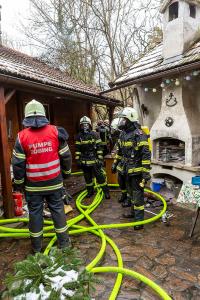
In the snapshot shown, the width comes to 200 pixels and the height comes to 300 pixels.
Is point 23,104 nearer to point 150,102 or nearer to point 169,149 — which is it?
point 150,102

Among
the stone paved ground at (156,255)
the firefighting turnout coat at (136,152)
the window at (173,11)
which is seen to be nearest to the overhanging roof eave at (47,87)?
the firefighting turnout coat at (136,152)

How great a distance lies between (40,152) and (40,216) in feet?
3.16

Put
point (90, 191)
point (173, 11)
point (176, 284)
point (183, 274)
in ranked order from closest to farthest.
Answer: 1. point (176, 284)
2. point (183, 274)
3. point (90, 191)
4. point (173, 11)

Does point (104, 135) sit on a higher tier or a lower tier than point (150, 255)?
higher

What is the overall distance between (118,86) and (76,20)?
9390 millimetres

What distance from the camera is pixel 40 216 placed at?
3.64m

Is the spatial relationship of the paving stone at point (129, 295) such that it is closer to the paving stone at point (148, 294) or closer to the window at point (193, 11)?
the paving stone at point (148, 294)

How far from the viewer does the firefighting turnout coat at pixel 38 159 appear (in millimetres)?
3467

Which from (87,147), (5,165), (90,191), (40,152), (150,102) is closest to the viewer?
(40,152)

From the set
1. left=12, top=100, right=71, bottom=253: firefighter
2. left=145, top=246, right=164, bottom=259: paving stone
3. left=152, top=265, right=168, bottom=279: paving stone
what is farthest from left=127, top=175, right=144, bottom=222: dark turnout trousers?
left=12, top=100, right=71, bottom=253: firefighter

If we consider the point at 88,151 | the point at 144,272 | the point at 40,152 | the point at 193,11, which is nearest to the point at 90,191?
the point at 88,151

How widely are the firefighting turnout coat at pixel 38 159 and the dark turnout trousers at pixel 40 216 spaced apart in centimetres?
12

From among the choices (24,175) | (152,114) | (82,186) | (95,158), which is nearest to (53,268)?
(24,175)

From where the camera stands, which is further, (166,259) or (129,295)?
(166,259)
